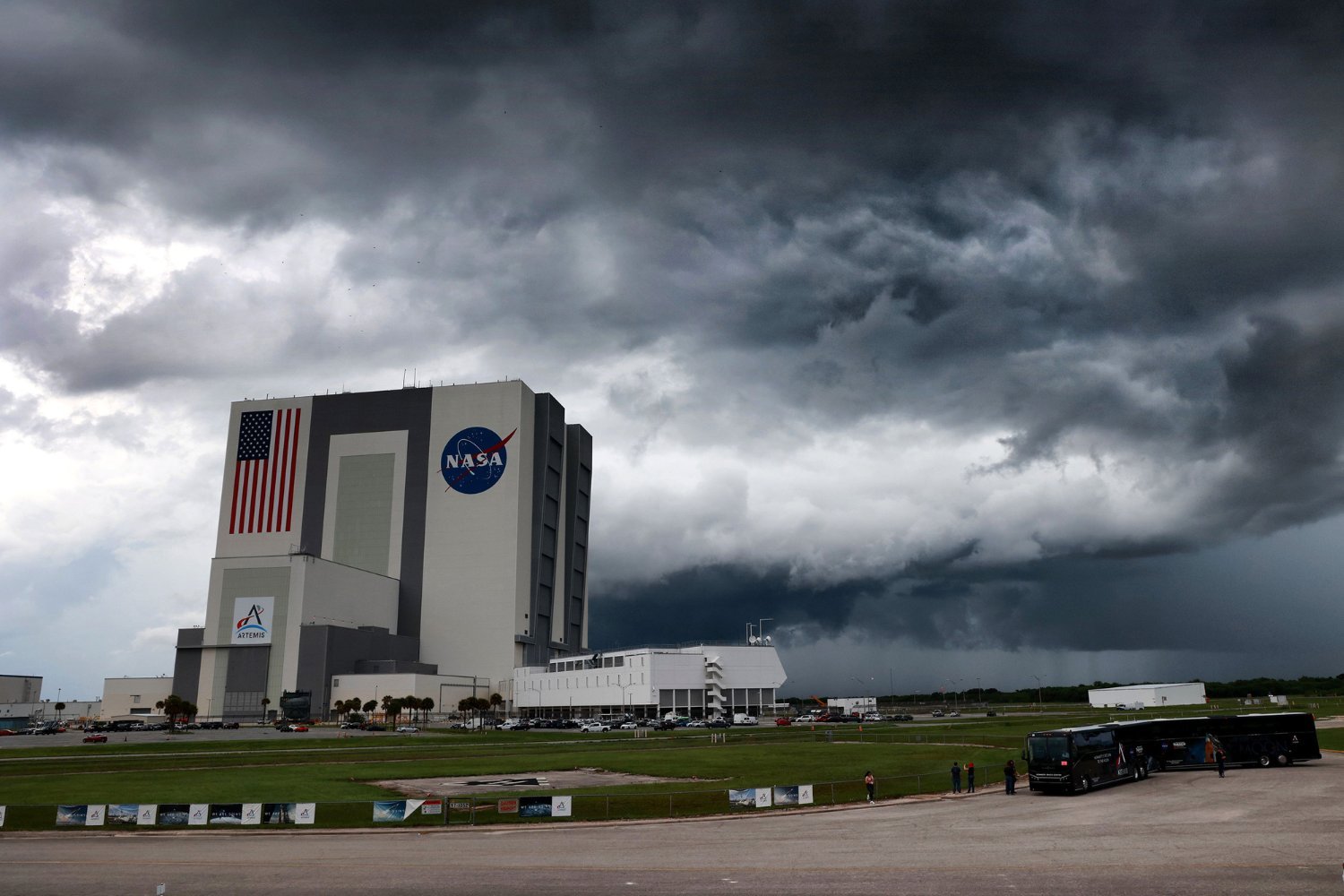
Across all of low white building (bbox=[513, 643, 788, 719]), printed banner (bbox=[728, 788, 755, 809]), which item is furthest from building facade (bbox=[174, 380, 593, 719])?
printed banner (bbox=[728, 788, 755, 809])

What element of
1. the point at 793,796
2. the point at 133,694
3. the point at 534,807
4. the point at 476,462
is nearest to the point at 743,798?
the point at 793,796

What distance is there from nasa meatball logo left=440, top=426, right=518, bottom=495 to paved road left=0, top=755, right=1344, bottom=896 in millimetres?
157068

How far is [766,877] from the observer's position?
93.2ft

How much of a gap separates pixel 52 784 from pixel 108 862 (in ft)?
105

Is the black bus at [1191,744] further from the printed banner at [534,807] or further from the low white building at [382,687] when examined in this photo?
the low white building at [382,687]

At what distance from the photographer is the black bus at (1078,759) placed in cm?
4791

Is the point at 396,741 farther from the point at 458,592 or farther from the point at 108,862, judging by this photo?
the point at 458,592

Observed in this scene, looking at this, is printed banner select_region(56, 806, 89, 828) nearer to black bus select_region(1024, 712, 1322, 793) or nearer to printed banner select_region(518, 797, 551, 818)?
printed banner select_region(518, 797, 551, 818)

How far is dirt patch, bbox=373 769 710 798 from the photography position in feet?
174

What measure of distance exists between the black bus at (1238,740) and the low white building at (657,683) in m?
125

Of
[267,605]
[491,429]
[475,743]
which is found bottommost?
[475,743]

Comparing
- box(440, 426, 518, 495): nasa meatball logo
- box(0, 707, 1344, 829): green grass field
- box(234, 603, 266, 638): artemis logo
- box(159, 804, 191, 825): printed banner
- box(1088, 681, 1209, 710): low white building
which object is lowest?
box(0, 707, 1344, 829): green grass field

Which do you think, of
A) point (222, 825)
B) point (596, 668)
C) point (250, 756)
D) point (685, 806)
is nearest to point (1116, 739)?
point (685, 806)

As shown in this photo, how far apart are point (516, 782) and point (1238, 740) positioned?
147 ft
